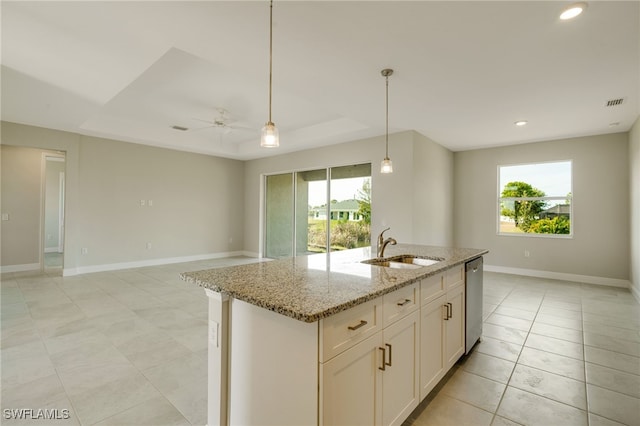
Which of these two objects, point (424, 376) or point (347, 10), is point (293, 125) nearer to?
point (347, 10)

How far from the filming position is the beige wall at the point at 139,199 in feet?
17.6

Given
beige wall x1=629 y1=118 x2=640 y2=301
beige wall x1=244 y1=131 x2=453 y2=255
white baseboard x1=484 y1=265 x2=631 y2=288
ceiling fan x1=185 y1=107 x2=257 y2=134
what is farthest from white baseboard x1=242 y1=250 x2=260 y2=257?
beige wall x1=629 y1=118 x2=640 y2=301

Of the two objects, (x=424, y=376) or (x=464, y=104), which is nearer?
(x=424, y=376)

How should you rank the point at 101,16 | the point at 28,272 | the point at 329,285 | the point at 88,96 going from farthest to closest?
the point at 28,272 → the point at 88,96 → the point at 101,16 → the point at 329,285

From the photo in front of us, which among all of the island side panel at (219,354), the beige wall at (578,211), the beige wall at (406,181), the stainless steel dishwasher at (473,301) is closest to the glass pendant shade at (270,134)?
the island side panel at (219,354)

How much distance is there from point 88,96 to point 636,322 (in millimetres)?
7166

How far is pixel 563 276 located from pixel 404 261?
471 cm

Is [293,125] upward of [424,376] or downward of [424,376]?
upward

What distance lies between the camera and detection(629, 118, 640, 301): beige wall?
4129 millimetres

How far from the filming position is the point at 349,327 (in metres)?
1.26

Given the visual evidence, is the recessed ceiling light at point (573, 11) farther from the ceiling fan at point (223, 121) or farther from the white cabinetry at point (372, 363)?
the ceiling fan at point (223, 121)

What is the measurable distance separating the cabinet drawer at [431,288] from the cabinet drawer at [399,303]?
79 mm

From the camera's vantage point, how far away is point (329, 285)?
153 centimetres

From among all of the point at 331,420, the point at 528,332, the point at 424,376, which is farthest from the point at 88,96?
the point at 528,332
